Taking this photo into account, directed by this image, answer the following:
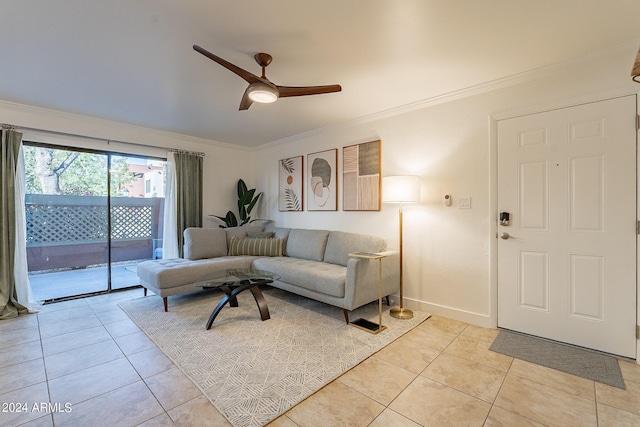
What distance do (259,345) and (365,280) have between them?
1.19 meters

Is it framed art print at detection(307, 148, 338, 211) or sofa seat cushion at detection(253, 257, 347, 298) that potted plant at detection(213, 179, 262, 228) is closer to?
framed art print at detection(307, 148, 338, 211)

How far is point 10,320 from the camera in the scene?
9.73ft

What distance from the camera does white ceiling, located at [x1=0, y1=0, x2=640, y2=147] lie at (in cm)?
172

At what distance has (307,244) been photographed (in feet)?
13.2

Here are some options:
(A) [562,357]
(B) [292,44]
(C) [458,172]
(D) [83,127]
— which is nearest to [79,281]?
(D) [83,127]

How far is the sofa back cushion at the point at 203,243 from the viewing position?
13.2 ft

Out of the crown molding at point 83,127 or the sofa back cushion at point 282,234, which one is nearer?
the crown molding at point 83,127

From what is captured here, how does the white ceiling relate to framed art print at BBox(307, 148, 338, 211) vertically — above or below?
above

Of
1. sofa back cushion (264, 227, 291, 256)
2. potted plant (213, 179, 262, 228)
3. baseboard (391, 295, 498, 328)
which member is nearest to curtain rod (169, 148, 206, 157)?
potted plant (213, 179, 262, 228)

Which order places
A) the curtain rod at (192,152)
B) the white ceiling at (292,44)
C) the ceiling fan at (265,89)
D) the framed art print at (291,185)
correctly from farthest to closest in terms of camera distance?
the framed art print at (291,185)
the curtain rod at (192,152)
the ceiling fan at (265,89)
the white ceiling at (292,44)

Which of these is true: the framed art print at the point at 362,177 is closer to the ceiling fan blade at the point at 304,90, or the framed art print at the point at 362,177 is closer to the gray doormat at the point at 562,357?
the ceiling fan blade at the point at 304,90

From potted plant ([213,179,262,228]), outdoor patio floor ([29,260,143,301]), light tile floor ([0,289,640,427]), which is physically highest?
potted plant ([213,179,262,228])

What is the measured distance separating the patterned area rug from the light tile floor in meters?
0.11

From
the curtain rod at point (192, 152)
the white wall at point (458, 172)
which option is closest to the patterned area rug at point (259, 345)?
the white wall at point (458, 172)
